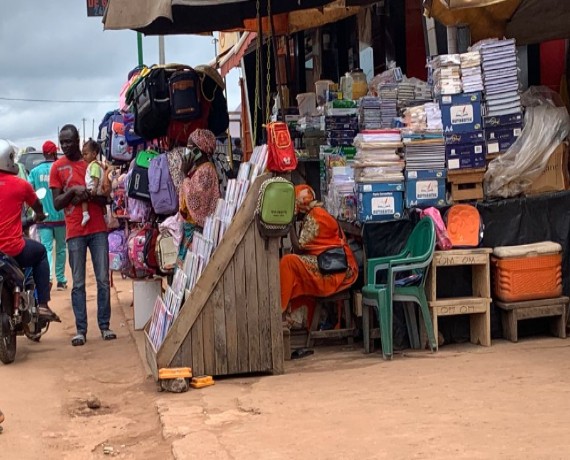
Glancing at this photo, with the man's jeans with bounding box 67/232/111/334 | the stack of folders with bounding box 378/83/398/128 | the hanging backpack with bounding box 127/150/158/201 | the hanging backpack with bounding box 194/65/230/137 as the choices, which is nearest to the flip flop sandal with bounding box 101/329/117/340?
the man's jeans with bounding box 67/232/111/334

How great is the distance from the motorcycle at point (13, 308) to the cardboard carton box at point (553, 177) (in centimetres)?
466

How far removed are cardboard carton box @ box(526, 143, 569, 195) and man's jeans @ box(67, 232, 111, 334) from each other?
4.20m

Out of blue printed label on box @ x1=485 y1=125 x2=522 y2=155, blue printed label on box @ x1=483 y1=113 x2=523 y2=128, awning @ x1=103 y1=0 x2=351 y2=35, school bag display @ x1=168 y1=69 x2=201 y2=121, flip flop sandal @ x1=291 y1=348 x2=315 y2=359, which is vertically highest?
awning @ x1=103 y1=0 x2=351 y2=35

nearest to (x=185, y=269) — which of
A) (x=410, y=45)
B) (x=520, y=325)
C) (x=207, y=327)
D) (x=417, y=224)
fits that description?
(x=207, y=327)

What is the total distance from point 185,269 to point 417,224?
2027 millimetres

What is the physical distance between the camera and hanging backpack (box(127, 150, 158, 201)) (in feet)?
27.9

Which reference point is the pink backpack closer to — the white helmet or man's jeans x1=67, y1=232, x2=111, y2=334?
man's jeans x1=67, y1=232, x2=111, y2=334

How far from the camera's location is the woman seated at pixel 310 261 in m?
7.16

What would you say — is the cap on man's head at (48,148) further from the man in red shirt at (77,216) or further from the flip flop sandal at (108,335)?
the flip flop sandal at (108,335)

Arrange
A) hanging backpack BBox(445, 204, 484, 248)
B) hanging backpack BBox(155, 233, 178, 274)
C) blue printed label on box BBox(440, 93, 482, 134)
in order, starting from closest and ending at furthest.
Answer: hanging backpack BBox(445, 204, 484, 248), blue printed label on box BBox(440, 93, 482, 134), hanging backpack BBox(155, 233, 178, 274)

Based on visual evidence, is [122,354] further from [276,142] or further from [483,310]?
[483,310]

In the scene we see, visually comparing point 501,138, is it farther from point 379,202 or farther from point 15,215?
point 15,215

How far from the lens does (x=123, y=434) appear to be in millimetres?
5414

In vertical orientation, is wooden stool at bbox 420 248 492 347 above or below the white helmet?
below
